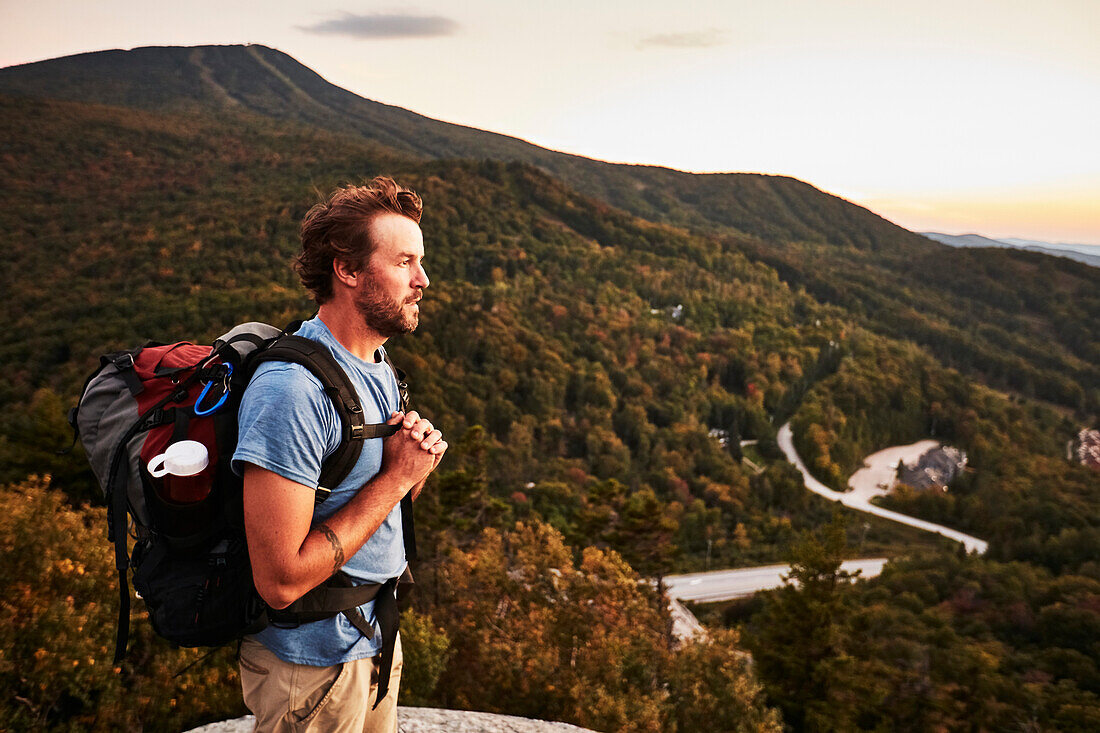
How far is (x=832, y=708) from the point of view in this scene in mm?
21969

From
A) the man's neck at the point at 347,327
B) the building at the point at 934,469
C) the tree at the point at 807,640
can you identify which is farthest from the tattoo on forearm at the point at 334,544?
the building at the point at 934,469

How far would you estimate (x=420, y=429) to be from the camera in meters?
2.12

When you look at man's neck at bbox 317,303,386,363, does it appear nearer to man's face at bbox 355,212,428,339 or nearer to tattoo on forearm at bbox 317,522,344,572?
man's face at bbox 355,212,428,339

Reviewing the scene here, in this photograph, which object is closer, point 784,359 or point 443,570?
point 443,570

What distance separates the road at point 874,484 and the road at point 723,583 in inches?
1285

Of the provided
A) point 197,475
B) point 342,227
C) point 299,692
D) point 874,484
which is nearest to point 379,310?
point 342,227

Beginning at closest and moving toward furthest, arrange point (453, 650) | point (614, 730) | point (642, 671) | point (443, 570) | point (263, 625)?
point (263, 625) → point (614, 730) → point (453, 650) → point (642, 671) → point (443, 570)

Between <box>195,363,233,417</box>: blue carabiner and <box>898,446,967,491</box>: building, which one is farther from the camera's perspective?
A: <box>898,446,967,491</box>: building

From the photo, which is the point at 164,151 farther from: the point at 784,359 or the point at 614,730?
the point at 614,730

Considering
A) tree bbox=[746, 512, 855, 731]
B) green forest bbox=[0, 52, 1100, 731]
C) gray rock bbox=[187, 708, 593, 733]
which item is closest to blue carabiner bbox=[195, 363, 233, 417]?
gray rock bbox=[187, 708, 593, 733]

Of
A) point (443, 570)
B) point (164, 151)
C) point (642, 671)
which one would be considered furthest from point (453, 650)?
point (164, 151)

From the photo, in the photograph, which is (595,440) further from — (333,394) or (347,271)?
(333,394)

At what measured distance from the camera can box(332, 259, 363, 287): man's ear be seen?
7.02 ft

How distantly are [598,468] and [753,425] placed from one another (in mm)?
42125
